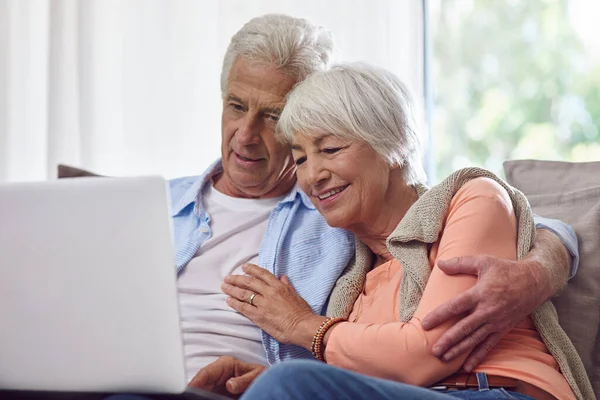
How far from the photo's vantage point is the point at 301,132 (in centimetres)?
181

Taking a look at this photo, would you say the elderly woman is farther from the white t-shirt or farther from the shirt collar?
the shirt collar

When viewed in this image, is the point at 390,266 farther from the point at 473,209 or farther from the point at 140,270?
the point at 140,270

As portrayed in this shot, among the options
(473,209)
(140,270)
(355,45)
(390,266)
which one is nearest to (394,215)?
(390,266)

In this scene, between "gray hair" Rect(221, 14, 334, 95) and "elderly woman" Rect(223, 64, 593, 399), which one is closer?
"elderly woman" Rect(223, 64, 593, 399)

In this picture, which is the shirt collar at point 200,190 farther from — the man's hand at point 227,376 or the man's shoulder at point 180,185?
the man's hand at point 227,376

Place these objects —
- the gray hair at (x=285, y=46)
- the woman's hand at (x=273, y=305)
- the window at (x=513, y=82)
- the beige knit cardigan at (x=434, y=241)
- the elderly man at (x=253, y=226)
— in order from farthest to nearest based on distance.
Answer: the window at (x=513, y=82) → the gray hair at (x=285, y=46) → the elderly man at (x=253, y=226) → the woman's hand at (x=273, y=305) → the beige knit cardigan at (x=434, y=241)

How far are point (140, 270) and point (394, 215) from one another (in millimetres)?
824

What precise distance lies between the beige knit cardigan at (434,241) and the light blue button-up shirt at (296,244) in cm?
17

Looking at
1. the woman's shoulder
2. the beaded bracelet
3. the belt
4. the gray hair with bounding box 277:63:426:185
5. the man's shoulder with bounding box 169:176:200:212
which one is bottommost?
the belt

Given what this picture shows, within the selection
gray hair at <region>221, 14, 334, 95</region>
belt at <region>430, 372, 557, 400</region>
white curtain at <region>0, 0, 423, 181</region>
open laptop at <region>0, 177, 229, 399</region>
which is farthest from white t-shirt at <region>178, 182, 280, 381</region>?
white curtain at <region>0, 0, 423, 181</region>

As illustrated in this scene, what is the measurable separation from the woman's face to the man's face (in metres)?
0.26

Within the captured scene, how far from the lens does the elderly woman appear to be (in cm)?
151

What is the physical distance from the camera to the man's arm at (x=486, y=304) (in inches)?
58.2

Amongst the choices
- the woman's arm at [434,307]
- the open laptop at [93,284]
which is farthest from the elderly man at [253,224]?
the open laptop at [93,284]
